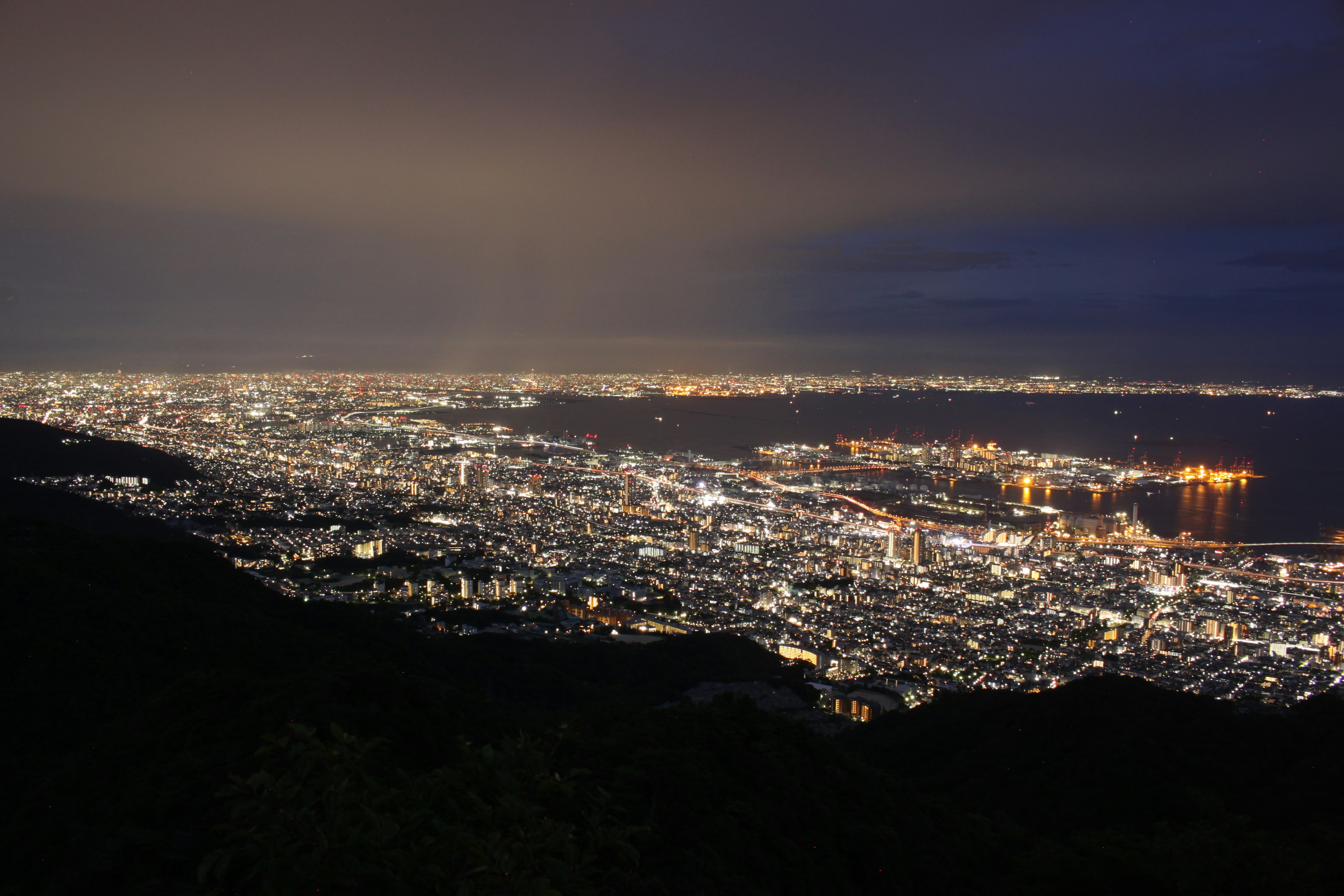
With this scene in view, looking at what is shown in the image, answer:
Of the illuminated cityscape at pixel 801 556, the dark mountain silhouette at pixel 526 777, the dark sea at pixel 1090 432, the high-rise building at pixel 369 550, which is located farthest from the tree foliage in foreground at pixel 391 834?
the dark sea at pixel 1090 432

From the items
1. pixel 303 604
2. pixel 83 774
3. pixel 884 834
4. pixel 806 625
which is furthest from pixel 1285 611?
pixel 83 774

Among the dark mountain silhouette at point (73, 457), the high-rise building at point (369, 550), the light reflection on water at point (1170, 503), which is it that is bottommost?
the high-rise building at point (369, 550)

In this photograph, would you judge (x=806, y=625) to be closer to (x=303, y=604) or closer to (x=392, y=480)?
(x=303, y=604)

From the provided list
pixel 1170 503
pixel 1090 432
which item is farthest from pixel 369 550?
pixel 1090 432

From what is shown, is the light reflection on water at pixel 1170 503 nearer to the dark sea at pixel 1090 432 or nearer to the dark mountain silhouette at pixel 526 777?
the dark sea at pixel 1090 432

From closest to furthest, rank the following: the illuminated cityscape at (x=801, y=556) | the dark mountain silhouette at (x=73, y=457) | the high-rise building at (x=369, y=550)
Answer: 1. the illuminated cityscape at (x=801, y=556)
2. the high-rise building at (x=369, y=550)
3. the dark mountain silhouette at (x=73, y=457)

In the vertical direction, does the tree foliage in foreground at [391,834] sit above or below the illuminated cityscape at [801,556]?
above

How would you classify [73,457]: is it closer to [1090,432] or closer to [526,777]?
[526,777]
